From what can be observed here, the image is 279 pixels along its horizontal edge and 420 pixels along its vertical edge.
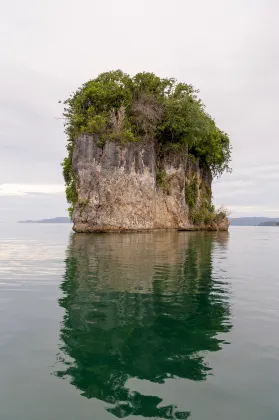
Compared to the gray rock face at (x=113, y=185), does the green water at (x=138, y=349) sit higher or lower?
lower

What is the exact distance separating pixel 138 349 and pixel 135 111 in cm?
3492

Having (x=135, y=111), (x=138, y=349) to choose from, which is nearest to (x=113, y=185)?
(x=135, y=111)

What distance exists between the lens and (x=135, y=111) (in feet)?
123

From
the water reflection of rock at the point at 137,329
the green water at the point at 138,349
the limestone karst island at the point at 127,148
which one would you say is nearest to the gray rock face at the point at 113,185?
the limestone karst island at the point at 127,148

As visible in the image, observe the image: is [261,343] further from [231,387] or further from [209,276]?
[209,276]

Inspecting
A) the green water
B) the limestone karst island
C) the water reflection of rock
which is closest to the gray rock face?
the limestone karst island

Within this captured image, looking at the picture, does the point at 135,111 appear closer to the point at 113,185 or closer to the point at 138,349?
the point at 113,185

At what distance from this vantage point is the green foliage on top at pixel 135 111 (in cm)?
3603

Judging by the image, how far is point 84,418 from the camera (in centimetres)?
329

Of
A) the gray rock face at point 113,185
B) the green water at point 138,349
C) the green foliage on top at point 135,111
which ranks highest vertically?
the green foliage on top at point 135,111

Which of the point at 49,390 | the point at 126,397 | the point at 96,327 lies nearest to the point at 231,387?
the point at 126,397

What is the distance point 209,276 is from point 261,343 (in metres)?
5.80

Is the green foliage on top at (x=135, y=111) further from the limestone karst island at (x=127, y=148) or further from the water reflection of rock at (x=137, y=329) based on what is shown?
the water reflection of rock at (x=137, y=329)

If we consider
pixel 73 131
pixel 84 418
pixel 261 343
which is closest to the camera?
pixel 84 418
